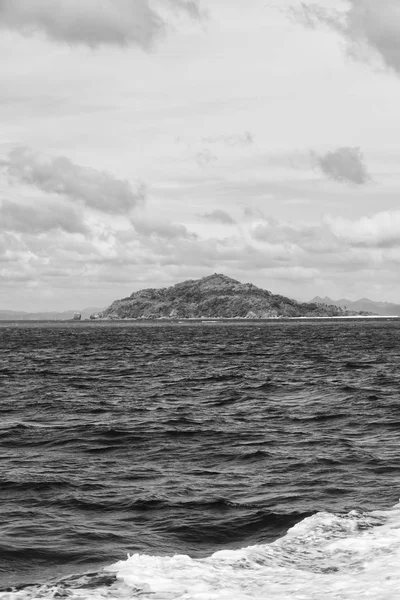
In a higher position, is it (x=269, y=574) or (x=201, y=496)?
(x=269, y=574)

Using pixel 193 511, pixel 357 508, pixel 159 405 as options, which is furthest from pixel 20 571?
pixel 159 405

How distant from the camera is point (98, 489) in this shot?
742 inches

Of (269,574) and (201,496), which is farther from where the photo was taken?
(201,496)

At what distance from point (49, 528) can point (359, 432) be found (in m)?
15.3

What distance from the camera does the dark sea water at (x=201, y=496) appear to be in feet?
40.1

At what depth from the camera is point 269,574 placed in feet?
40.6

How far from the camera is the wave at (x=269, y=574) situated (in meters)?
11.3

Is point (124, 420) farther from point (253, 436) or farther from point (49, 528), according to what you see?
point (49, 528)

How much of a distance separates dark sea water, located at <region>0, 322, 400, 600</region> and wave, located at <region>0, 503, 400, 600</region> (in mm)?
36

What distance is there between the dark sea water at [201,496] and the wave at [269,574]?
0.12 feet

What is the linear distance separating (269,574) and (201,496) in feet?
19.5

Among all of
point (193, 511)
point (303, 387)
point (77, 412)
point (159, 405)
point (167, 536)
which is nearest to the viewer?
point (167, 536)

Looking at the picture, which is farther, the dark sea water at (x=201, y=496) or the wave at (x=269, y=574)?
the dark sea water at (x=201, y=496)

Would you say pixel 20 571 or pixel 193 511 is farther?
pixel 193 511
